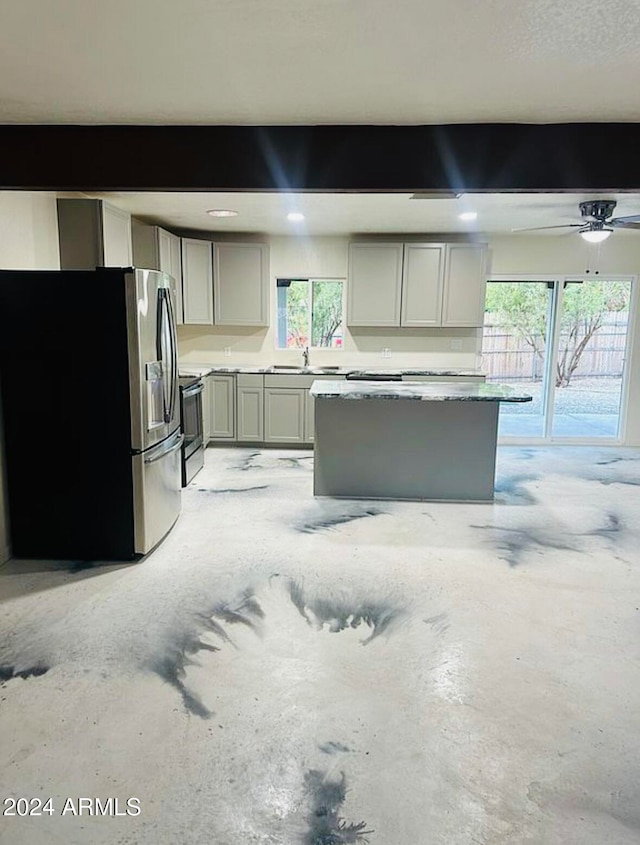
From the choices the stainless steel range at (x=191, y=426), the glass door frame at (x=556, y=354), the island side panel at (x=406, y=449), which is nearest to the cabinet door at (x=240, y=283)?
the stainless steel range at (x=191, y=426)

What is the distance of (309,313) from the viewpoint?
6.86m

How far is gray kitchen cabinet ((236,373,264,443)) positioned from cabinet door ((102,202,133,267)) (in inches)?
77.0

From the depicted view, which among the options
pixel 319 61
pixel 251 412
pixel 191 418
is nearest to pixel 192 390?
pixel 191 418

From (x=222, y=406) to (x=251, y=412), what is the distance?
1.10 feet

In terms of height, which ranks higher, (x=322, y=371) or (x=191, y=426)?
(x=322, y=371)

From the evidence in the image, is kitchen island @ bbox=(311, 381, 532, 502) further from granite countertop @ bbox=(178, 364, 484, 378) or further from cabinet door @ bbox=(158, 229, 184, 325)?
cabinet door @ bbox=(158, 229, 184, 325)

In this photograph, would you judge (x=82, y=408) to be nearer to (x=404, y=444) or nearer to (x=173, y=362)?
(x=173, y=362)

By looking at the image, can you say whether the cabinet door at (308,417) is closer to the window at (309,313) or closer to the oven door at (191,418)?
the window at (309,313)

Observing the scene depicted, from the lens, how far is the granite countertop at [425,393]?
14.5 ft

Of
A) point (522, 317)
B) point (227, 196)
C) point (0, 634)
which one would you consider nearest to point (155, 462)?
point (0, 634)

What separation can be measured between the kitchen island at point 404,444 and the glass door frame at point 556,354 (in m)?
2.40

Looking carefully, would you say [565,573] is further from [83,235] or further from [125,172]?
[83,235]

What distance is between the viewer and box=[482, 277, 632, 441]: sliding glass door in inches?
265

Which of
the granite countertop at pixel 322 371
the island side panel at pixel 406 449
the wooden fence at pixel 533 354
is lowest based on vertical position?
the island side panel at pixel 406 449
